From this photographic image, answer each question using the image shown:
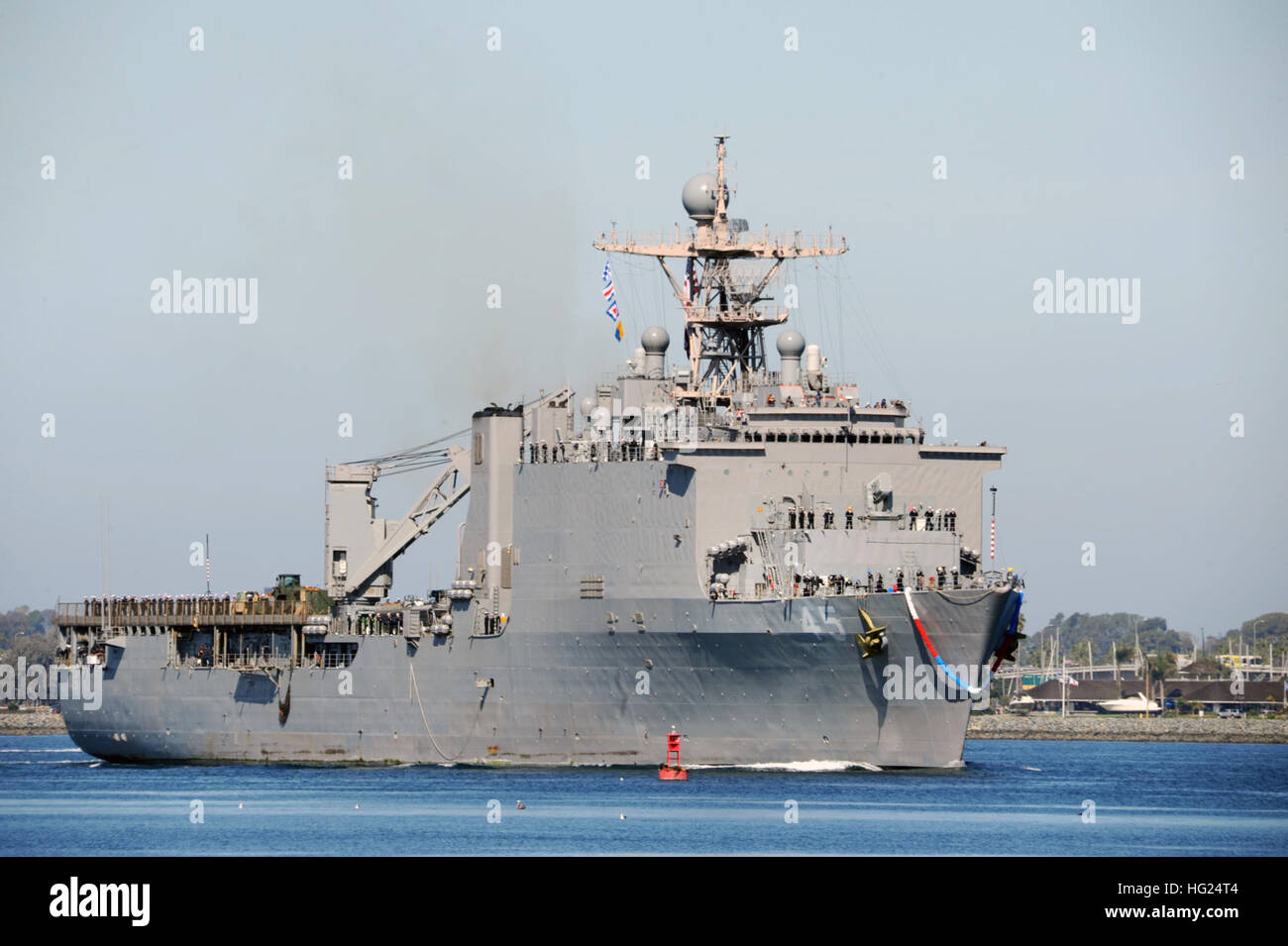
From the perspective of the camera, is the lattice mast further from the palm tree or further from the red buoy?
the palm tree

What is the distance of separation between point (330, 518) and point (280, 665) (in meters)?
4.93

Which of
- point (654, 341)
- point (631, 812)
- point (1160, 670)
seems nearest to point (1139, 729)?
point (1160, 670)

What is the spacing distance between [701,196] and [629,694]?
14510 mm

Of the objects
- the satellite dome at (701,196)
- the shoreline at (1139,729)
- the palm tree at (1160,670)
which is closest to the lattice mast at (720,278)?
the satellite dome at (701,196)

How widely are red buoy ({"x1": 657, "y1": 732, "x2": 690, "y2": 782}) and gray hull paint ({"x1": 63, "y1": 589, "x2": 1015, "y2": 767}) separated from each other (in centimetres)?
43

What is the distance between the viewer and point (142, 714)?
6147 centimetres

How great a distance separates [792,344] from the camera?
53.5 meters

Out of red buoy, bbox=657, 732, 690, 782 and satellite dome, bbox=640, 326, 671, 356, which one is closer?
red buoy, bbox=657, 732, 690, 782

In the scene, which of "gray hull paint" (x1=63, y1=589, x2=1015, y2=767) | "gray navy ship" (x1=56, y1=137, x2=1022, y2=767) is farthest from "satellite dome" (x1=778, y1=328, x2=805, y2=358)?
"gray hull paint" (x1=63, y1=589, x2=1015, y2=767)

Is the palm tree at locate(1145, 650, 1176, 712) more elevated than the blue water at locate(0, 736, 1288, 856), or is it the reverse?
the blue water at locate(0, 736, 1288, 856)

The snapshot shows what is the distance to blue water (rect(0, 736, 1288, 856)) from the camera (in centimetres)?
3778

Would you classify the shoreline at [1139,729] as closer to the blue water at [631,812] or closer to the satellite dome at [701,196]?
the blue water at [631,812]

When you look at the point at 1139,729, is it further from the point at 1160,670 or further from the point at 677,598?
the point at 677,598
